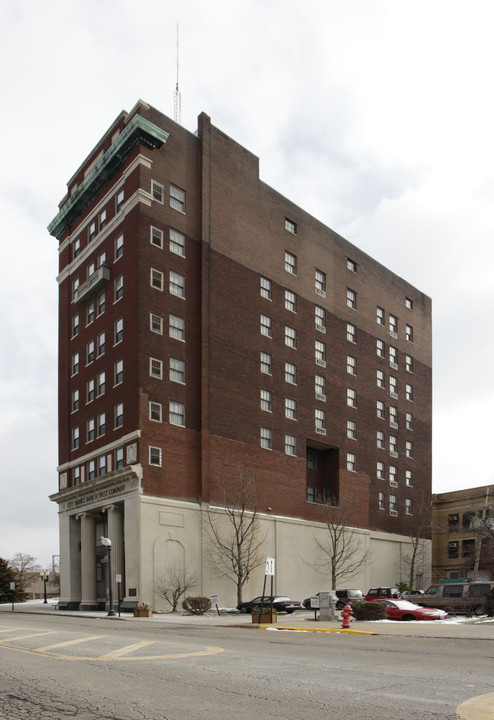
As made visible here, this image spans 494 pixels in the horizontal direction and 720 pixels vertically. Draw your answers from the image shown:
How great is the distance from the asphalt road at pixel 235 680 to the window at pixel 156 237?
3569cm

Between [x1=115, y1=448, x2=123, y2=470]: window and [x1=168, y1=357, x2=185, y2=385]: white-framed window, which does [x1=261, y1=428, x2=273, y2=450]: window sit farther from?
[x1=115, y1=448, x2=123, y2=470]: window

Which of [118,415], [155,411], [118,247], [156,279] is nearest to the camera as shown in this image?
[155,411]

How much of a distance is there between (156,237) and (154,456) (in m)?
15.5

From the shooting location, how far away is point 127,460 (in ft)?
165

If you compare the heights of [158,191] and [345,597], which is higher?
[158,191]

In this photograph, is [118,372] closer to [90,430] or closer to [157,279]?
[90,430]

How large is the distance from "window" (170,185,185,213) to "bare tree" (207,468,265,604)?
2002 cm

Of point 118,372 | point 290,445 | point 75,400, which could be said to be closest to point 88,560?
point 75,400

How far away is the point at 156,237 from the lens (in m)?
53.6

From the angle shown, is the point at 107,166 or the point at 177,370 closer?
the point at 177,370

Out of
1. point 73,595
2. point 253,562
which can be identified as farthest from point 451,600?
point 73,595

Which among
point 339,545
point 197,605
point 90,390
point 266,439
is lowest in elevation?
point 197,605

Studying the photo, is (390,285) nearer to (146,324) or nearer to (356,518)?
(356,518)

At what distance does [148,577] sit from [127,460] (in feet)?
25.2
